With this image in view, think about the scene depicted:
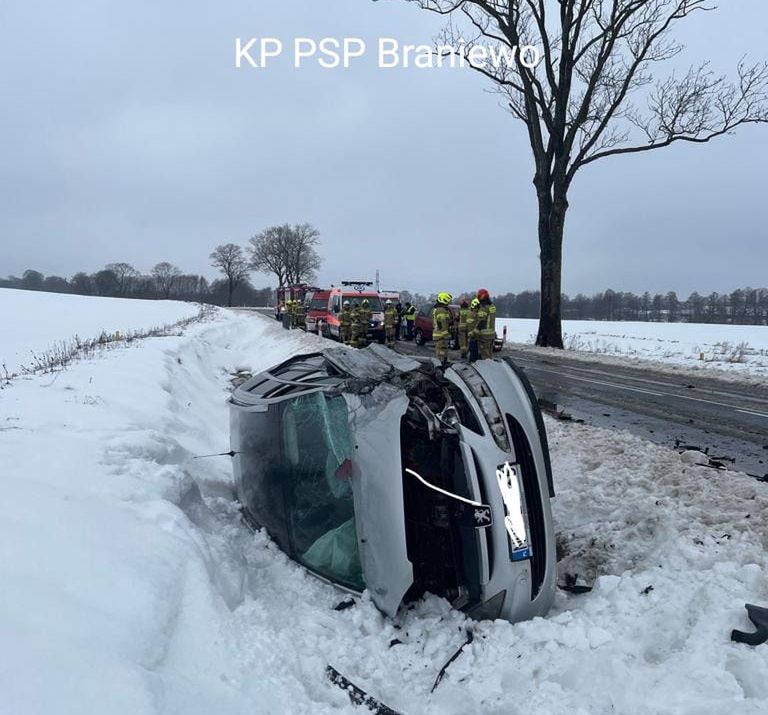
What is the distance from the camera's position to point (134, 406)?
18.6 feet

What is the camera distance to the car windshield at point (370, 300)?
2361 cm

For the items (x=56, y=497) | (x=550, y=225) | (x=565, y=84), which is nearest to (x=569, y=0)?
(x=565, y=84)

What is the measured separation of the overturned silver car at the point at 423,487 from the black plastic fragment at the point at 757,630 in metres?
0.80

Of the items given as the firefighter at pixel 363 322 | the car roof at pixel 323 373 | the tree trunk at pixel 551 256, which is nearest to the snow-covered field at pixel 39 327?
the firefighter at pixel 363 322

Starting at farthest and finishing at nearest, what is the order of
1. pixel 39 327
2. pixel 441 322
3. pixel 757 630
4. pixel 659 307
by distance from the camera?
pixel 659 307 < pixel 39 327 < pixel 441 322 < pixel 757 630

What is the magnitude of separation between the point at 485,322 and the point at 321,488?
11562 millimetres

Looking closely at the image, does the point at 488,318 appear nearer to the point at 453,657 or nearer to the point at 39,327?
the point at 453,657

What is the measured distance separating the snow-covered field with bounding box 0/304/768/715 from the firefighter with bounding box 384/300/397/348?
17980 millimetres

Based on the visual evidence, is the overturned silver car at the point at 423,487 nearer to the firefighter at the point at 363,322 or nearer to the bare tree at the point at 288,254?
the firefighter at the point at 363,322

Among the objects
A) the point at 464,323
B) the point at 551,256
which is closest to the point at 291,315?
the point at 551,256

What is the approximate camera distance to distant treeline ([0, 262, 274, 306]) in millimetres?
96938

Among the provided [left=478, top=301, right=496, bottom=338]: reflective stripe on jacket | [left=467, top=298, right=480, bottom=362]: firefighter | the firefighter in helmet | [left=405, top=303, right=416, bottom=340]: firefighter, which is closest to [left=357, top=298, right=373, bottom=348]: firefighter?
[left=405, top=303, right=416, bottom=340]: firefighter

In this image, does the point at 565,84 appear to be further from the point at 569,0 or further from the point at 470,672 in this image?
the point at 470,672

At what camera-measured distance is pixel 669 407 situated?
9477mm
